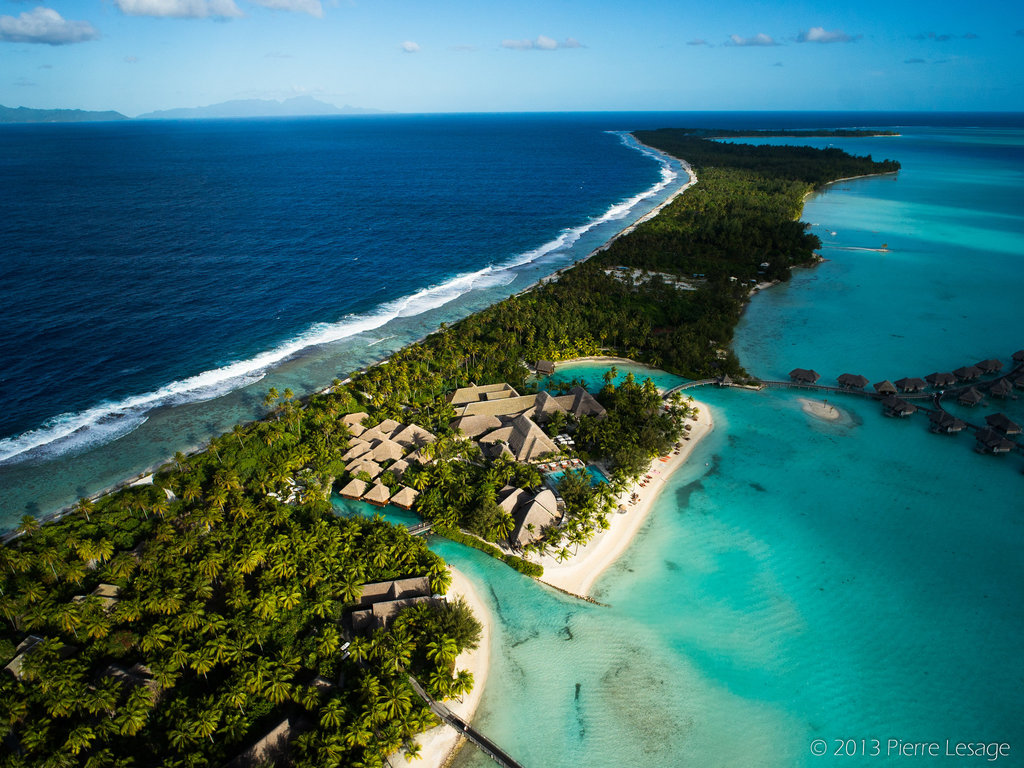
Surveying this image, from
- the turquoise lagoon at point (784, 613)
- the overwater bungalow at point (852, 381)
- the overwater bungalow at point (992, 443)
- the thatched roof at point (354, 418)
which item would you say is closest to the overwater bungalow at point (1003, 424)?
the overwater bungalow at point (992, 443)

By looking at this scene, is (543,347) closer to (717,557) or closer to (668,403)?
(668,403)

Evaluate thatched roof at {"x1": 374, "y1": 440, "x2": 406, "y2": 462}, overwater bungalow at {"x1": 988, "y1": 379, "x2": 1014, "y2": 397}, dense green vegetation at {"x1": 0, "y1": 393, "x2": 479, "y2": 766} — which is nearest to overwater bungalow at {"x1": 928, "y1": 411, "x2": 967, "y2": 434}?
overwater bungalow at {"x1": 988, "y1": 379, "x2": 1014, "y2": 397}

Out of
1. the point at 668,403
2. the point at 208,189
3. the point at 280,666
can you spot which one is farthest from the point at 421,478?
the point at 208,189

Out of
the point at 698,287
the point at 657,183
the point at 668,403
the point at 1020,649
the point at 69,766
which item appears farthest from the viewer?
the point at 657,183

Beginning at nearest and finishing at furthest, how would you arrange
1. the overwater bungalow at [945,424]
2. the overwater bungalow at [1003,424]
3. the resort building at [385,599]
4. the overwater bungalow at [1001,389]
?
1. the resort building at [385,599]
2. the overwater bungalow at [1003,424]
3. the overwater bungalow at [945,424]
4. the overwater bungalow at [1001,389]

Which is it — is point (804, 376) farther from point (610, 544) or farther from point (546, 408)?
point (610, 544)

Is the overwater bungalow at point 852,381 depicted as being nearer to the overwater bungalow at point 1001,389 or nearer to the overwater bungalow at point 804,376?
the overwater bungalow at point 804,376

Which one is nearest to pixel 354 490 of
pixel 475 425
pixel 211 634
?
pixel 475 425

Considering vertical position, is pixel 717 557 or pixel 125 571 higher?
pixel 125 571
